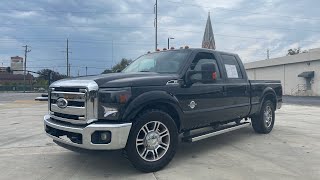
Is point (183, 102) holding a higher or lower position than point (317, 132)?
higher

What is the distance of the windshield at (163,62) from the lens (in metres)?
6.08

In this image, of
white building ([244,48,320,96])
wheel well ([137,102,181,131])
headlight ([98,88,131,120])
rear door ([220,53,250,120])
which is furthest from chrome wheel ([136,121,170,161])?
white building ([244,48,320,96])

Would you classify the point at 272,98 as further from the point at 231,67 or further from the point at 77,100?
the point at 77,100

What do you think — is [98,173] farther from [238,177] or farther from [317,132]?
[317,132]

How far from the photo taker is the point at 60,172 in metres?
5.20

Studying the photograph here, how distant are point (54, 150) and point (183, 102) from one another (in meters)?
2.86

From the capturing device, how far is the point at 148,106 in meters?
5.25

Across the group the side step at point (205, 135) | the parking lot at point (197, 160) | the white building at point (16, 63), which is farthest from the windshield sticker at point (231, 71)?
the white building at point (16, 63)

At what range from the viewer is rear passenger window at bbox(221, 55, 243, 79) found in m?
7.14

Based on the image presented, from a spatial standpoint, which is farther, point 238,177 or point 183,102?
point 183,102

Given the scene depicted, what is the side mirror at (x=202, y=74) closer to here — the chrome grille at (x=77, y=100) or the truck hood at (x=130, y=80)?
the truck hood at (x=130, y=80)

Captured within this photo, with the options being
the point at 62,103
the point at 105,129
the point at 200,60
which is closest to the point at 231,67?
the point at 200,60

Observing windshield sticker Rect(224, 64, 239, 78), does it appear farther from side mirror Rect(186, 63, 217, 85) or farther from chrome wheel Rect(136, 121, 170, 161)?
chrome wheel Rect(136, 121, 170, 161)

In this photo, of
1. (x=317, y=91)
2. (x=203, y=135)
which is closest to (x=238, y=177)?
(x=203, y=135)
